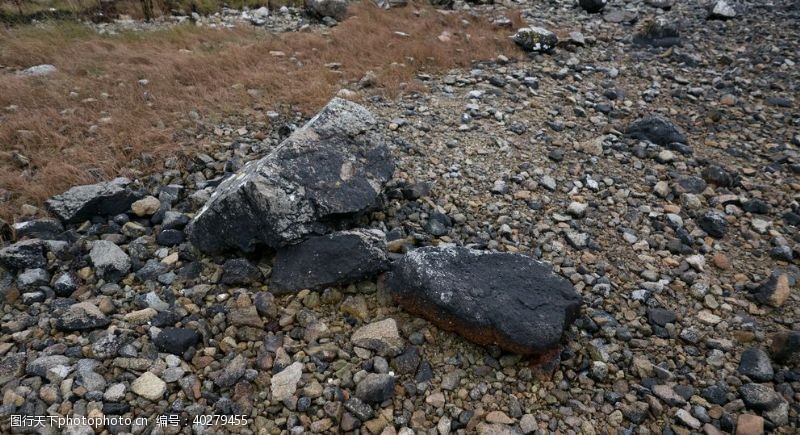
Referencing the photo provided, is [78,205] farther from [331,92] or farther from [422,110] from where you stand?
[422,110]

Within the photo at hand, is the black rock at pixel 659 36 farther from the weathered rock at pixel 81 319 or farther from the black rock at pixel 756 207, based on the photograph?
the weathered rock at pixel 81 319

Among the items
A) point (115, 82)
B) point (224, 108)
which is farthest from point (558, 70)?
point (115, 82)

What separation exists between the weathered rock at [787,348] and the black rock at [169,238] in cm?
560

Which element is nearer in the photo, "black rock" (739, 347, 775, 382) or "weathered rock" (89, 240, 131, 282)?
"black rock" (739, 347, 775, 382)

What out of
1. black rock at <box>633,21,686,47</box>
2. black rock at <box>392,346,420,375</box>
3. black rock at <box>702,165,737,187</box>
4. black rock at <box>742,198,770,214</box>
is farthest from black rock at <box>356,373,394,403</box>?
black rock at <box>633,21,686,47</box>

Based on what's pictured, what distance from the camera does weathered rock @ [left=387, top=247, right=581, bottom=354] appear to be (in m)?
3.91

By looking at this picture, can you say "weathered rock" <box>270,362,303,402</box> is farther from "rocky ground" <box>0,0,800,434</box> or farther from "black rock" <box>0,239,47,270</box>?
"black rock" <box>0,239,47,270</box>

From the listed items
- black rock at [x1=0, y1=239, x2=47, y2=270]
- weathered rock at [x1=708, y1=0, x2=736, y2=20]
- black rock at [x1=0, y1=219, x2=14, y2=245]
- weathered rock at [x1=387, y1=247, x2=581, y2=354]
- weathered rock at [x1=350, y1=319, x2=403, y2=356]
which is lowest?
weathered rock at [x1=350, y1=319, x2=403, y2=356]

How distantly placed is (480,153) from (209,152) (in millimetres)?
3655

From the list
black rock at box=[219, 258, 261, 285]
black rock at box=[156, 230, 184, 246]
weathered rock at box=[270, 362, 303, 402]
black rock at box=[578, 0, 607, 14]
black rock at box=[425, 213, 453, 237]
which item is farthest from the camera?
black rock at box=[578, 0, 607, 14]

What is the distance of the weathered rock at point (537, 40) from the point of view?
10.1 meters

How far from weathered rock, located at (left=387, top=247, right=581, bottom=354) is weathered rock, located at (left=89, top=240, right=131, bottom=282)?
2.61 metres

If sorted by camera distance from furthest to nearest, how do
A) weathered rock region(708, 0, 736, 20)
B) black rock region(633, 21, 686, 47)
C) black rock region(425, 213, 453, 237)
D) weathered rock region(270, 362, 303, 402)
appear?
weathered rock region(708, 0, 736, 20), black rock region(633, 21, 686, 47), black rock region(425, 213, 453, 237), weathered rock region(270, 362, 303, 402)

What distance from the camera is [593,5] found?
42.4 ft
